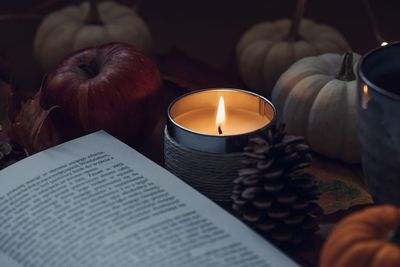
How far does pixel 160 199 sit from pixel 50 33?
1.52ft

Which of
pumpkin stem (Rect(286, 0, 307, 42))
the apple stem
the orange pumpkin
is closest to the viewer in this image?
the orange pumpkin

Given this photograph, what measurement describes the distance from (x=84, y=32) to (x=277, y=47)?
0.92 feet

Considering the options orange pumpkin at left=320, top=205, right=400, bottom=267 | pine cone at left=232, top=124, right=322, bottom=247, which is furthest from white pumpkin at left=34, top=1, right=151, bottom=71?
orange pumpkin at left=320, top=205, right=400, bottom=267

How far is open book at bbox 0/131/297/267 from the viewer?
2.31 ft

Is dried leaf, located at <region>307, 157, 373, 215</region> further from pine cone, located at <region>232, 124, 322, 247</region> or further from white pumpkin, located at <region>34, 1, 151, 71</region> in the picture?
white pumpkin, located at <region>34, 1, 151, 71</region>

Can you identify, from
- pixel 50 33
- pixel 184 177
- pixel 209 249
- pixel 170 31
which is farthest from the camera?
pixel 170 31

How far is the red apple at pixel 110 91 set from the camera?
0.91 metres

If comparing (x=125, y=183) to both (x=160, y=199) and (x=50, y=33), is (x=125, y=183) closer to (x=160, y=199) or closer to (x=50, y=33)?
(x=160, y=199)

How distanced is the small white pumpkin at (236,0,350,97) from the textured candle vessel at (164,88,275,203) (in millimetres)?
194

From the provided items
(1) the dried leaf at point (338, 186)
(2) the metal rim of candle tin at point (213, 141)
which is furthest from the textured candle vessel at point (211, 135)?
(1) the dried leaf at point (338, 186)

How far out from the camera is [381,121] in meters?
0.70

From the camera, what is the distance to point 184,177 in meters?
0.84

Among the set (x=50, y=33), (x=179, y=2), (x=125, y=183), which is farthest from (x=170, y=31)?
(x=125, y=183)

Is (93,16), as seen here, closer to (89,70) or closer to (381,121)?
(89,70)
